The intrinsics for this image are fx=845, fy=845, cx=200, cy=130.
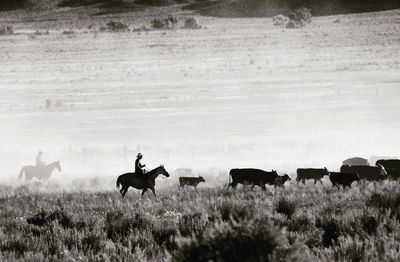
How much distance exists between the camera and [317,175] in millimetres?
20078

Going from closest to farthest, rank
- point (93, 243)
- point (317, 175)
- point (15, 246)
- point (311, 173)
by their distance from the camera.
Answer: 1. point (15, 246)
2. point (93, 243)
3. point (317, 175)
4. point (311, 173)

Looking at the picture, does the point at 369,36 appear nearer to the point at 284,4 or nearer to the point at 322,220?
the point at 284,4

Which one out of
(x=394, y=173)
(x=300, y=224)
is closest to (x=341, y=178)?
(x=394, y=173)

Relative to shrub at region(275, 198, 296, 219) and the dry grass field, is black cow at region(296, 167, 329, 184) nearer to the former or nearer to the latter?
the dry grass field

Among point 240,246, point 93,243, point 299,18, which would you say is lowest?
point 93,243

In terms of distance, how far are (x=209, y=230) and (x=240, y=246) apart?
191 cm

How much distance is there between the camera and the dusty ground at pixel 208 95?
36125 mm

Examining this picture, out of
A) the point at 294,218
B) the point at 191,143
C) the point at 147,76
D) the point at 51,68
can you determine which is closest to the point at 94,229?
the point at 294,218

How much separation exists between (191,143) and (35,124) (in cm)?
1030

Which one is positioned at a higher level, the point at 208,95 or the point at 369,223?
the point at 208,95

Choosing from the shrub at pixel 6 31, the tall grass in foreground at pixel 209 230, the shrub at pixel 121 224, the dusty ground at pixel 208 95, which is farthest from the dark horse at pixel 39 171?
the shrub at pixel 6 31

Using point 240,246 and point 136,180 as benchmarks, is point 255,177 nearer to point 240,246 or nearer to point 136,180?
point 136,180

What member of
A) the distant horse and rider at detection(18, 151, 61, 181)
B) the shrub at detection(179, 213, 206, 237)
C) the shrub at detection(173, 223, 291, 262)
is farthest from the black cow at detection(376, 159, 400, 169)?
the shrub at detection(173, 223, 291, 262)

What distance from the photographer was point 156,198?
15719 millimetres
